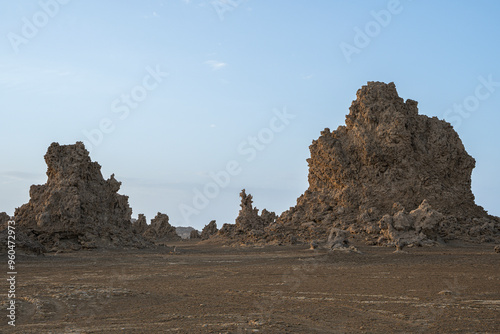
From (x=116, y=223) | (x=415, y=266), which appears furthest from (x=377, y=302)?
(x=116, y=223)

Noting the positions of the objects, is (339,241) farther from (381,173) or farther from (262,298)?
(262,298)

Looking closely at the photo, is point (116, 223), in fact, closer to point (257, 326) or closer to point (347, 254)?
point (347, 254)

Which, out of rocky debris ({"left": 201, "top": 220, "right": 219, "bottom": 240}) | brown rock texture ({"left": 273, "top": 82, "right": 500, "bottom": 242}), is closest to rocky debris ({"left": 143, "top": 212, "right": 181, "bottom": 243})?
rocky debris ({"left": 201, "top": 220, "right": 219, "bottom": 240})

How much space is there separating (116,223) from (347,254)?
574 inches

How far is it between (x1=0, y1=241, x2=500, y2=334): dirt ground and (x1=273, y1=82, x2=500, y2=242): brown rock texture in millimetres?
15617

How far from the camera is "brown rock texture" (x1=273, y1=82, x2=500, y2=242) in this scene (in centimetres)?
3334

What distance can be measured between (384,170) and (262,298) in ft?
84.7

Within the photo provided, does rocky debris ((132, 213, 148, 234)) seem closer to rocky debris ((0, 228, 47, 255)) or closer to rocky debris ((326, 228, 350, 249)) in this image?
rocky debris ((0, 228, 47, 255))

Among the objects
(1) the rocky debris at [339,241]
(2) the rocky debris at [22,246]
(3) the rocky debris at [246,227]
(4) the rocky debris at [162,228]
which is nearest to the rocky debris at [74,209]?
(2) the rocky debris at [22,246]

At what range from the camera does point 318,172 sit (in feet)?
123

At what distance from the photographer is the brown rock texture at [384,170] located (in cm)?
3334

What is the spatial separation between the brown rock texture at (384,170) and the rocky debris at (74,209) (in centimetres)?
1152

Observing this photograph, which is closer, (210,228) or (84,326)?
(84,326)

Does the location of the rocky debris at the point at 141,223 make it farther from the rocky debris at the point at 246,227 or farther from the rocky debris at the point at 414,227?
the rocky debris at the point at 414,227
